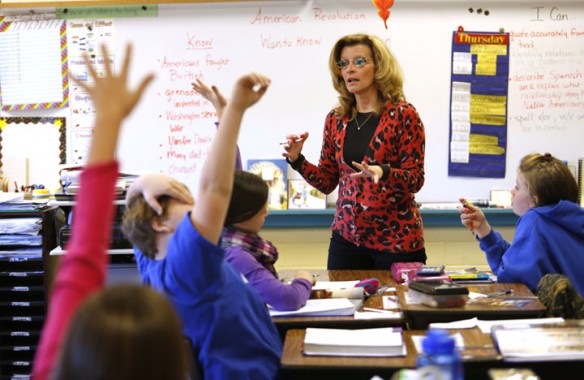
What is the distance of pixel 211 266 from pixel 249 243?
0.65 meters

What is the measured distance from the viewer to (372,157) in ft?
9.30

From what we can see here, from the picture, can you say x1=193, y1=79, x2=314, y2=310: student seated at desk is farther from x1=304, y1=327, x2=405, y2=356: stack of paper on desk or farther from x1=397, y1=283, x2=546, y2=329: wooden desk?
x1=397, y1=283, x2=546, y2=329: wooden desk

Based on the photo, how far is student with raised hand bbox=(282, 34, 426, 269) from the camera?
2.80 meters

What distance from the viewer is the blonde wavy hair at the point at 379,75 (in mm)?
2881

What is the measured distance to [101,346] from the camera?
77 centimetres

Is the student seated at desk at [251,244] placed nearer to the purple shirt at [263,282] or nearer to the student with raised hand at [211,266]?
the purple shirt at [263,282]

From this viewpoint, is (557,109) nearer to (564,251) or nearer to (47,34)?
(564,251)

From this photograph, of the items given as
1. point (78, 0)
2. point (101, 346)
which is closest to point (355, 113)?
point (78, 0)

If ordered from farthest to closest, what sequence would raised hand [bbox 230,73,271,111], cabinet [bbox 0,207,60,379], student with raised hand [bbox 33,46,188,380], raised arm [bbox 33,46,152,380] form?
cabinet [bbox 0,207,60,379], raised hand [bbox 230,73,271,111], raised arm [bbox 33,46,152,380], student with raised hand [bbox 33,46,188,380]

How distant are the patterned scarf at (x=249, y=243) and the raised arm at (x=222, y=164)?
2.22 ft

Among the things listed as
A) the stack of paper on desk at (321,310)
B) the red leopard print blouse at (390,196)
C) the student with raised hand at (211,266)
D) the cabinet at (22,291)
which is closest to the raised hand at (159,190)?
the student with raised hand at (211,266)

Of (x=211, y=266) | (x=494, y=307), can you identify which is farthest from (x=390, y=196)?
(x=211, y=266)

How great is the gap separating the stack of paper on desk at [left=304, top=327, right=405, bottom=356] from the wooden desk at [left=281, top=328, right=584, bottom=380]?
23 millimetres

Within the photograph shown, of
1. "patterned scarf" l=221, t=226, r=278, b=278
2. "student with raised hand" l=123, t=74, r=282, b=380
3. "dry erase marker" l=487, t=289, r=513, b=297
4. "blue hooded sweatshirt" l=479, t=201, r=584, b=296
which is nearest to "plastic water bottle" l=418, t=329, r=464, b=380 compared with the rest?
"student with raised hand" l=123, t=74, r=282, b=380
